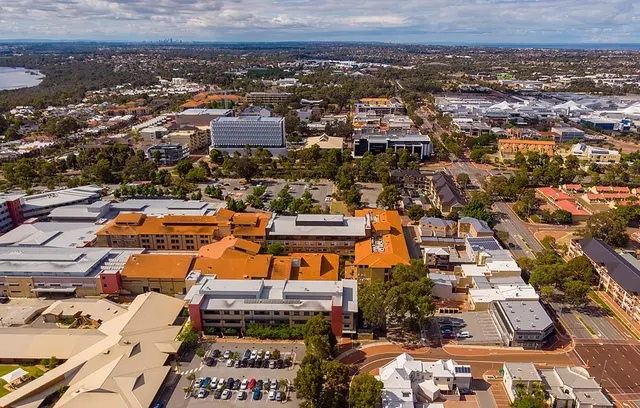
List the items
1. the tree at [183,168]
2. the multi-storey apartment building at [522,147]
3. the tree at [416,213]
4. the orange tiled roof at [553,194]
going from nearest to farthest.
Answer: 1. the tree at [416,213]
2. the orange tiled roof at [553,194]
3. the tree at [183,168]
4. the multi-storey apartment building at [522,147]

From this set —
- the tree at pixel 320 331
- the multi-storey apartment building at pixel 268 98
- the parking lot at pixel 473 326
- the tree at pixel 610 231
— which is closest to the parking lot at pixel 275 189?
the parking lot at pixel 473 326

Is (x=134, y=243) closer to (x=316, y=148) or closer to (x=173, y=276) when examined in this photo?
(x=173, y=276)

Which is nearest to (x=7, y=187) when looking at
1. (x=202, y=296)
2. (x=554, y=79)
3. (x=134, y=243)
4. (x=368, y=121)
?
(x=134, y=243)

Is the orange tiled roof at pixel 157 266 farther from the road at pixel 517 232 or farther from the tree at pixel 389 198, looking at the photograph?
the road at pixel 517 232

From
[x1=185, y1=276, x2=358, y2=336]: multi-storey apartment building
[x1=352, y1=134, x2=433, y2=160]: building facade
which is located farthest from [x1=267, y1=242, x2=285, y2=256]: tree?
[x1=352, y1=134, x2=433, y2=160]: building facade

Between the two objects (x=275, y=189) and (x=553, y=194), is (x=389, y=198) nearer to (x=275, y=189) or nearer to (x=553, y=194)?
(x=275, y=189)

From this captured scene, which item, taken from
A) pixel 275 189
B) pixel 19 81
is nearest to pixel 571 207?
pixel 275 189

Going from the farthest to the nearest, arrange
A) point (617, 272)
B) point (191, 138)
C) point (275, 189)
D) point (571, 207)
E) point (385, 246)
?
point (191, 138)
point (275, 189)
point (571, 207)
point (385, 246)
point (617, 272)
